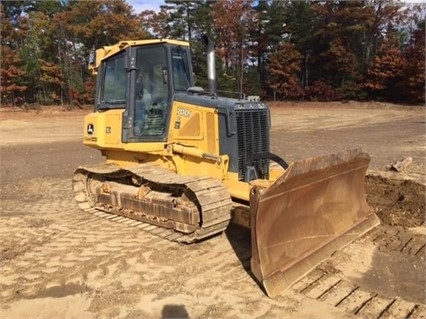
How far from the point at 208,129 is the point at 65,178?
5.61m

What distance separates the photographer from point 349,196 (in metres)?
6.42

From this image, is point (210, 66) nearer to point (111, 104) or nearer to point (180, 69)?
point (180, 69)

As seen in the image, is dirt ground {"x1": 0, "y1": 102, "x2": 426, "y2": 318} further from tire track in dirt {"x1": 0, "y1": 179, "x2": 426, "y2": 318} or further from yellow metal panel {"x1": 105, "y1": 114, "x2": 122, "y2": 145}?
yellow metal panel {"x1": 105, "y1": 114, "x2": 122, "y2": 145}

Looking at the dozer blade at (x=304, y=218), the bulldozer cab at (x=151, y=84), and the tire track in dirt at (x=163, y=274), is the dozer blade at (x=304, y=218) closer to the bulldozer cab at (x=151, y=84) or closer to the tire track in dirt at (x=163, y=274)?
the tire track in dirt at (x=163, y=274)

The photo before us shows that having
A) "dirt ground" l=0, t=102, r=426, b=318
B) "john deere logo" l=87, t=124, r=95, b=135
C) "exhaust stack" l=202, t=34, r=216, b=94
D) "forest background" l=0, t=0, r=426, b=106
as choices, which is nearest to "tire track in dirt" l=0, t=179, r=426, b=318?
"dirt ground" l=0, t=102, r=426, b=318

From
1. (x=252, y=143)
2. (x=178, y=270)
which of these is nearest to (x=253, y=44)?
(x=252, y=143)

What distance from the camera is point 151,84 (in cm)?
682

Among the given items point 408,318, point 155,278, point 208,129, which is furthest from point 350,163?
point 155,278

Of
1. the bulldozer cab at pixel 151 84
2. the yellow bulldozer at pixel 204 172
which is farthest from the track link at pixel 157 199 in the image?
the bulldozer cab at pixel 151 84

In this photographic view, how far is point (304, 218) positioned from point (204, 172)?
5.27 feet

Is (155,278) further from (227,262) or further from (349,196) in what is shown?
(349,196)

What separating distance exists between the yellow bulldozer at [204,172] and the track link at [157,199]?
0.02m

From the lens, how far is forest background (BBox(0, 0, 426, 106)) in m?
36.1

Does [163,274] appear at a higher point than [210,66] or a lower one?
lower
